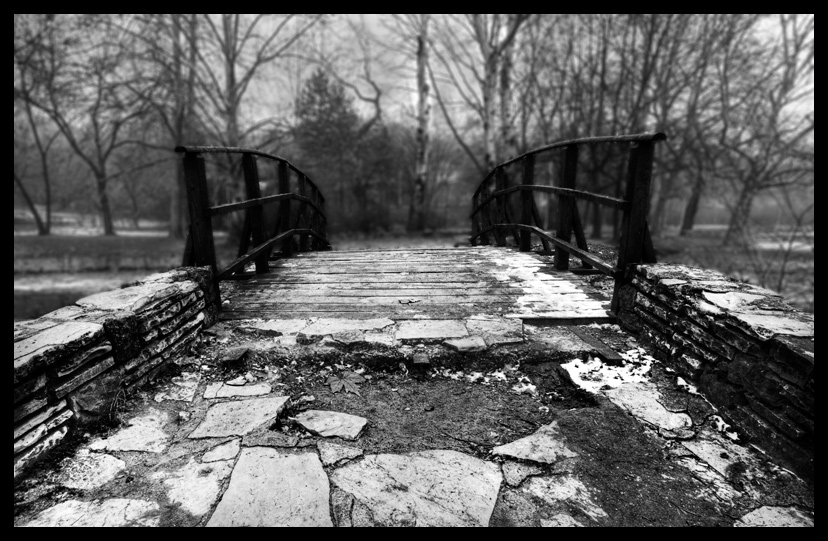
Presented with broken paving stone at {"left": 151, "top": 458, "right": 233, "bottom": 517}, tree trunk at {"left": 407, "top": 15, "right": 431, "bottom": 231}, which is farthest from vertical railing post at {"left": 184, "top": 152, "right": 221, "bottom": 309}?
tree trunk at {"left": 407, "top": 15, "right": 431, "bottom": 231}

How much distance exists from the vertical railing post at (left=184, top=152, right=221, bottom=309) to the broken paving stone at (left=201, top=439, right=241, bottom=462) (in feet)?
4.67

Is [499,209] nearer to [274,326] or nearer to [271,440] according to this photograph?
[274,326]

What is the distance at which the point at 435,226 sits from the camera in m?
17.7

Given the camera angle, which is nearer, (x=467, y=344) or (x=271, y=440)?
(x=271, y=440)

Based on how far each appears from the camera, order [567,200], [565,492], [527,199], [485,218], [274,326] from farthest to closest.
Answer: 1. [485,218]
2. [527,199]
3. [567,200]
4. [274,326]
5. [565,492]

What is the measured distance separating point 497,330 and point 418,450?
110 cm

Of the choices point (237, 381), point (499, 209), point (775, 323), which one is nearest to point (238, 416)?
point (237, 381)

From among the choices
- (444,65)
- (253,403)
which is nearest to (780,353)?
(253,403)

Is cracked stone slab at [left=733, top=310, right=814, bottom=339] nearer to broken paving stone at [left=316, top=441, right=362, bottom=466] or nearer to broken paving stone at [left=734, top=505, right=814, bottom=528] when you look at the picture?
broken paving stone at [left=734, top=505, right=814, bottom=528]

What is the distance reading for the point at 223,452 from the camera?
1620 mm

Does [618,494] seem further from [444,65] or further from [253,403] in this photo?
[444,65]

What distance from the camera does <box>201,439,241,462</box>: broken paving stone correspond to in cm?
158

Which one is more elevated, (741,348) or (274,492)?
(741,348)

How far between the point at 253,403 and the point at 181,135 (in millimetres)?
16140
